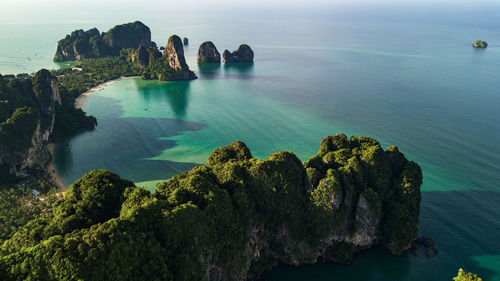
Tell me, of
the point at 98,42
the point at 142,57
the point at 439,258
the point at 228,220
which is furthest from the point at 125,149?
the point at 98,42

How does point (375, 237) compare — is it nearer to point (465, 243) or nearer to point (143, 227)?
point (465, 243)

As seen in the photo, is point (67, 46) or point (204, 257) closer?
point (204, 257)

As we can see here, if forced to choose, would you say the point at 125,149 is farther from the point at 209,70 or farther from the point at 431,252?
the point at 209,70

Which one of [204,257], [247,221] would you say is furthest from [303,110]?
[204,257]

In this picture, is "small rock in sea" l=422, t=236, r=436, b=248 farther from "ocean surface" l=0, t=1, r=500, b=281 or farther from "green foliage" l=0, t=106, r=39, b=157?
"green foliage" l=0, t=106, r=39, b=157

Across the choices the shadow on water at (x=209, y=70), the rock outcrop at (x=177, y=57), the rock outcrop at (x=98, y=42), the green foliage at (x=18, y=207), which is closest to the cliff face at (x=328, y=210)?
the green foliage at (x=18, y=207)

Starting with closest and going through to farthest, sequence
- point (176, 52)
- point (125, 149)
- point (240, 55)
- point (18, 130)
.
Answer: point (18, 130) < point (125, 149) < point (176, 52) < point (240, 55)
